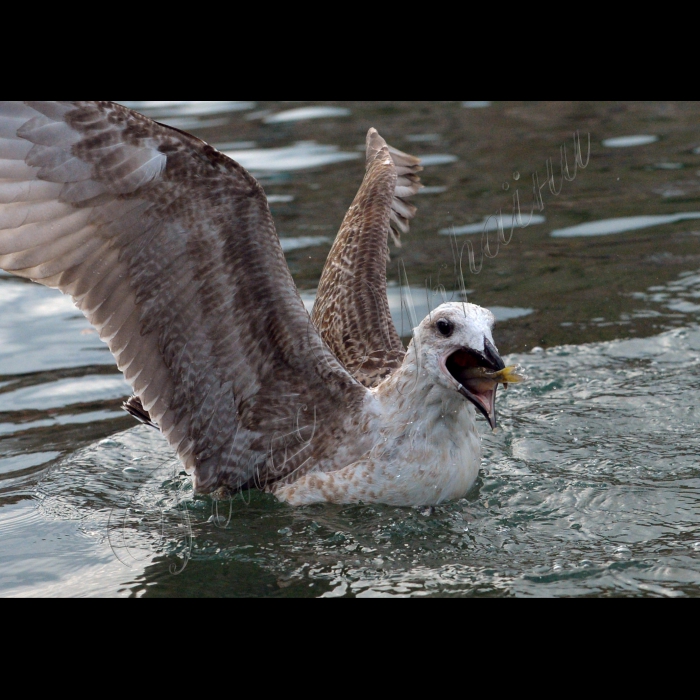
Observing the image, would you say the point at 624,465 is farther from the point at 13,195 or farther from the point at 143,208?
the point at 13,195

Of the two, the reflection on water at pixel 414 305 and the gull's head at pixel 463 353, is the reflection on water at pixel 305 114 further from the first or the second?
the gull's head at pixel 463 353

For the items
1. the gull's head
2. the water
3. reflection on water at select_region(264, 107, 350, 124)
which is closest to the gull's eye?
the gull's head

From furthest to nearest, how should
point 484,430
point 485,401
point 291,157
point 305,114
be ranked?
point 305,114
point 291,157
point 484,430
point 485,401

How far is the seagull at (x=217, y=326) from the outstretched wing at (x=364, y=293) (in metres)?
0.47

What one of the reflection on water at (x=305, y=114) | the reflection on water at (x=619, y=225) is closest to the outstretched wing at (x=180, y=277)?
the reflection on water at (x=619, y=225)

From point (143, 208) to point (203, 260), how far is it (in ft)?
1.30

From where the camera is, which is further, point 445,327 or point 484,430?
point 484,430

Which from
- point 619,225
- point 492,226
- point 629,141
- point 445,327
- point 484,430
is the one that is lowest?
point 484,430

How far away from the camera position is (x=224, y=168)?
5.16 meters

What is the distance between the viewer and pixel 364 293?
6.91 m

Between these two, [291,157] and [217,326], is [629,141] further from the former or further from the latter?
[217,326]

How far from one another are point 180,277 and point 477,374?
1.61 m

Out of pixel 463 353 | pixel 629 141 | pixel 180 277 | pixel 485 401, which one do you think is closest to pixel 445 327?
pixel 463 353

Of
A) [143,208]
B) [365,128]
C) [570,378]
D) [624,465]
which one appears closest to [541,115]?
[365,128]
